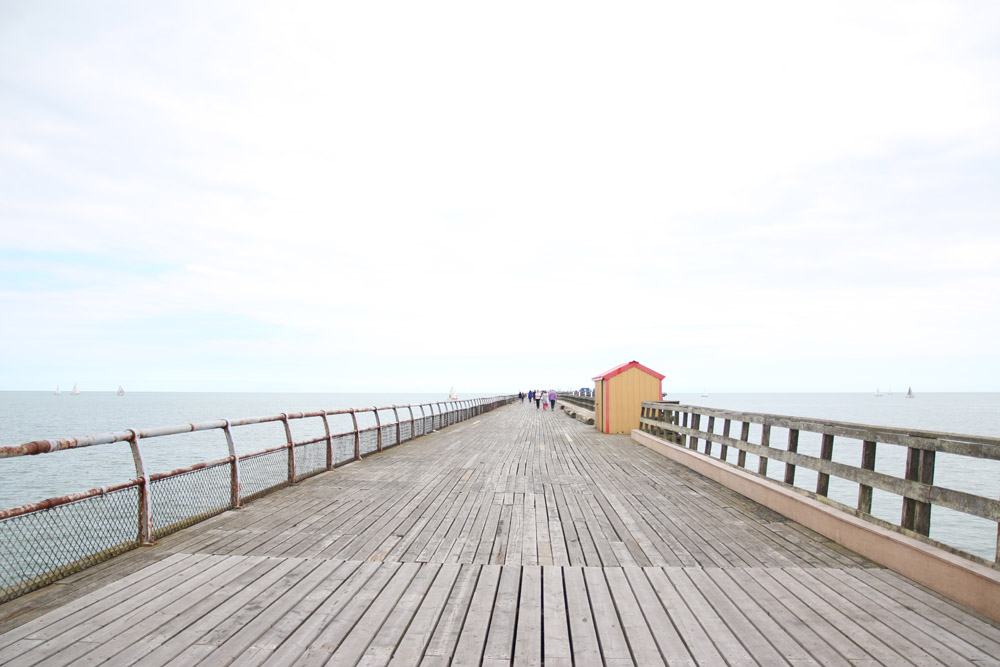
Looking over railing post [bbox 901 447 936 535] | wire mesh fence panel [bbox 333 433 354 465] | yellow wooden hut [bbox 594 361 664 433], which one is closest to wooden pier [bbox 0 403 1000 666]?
railing post [bbox 901 447 936 535]

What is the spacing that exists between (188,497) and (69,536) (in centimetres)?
130

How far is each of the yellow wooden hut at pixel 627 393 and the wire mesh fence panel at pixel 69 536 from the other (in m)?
14.4

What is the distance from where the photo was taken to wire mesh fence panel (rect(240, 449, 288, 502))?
23.2 ft

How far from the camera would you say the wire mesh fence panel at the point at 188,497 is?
5.43 metres

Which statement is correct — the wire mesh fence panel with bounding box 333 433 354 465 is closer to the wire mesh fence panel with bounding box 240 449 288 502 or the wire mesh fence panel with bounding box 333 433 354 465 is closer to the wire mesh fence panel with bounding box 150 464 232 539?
the wire mesh fence panel with bounding box 240 449 288 502

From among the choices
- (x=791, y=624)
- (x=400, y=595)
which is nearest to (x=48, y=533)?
(x=400, y=595)

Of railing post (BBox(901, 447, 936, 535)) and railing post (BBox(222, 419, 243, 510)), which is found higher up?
railing post (BBox(901, 447, 936, 535))

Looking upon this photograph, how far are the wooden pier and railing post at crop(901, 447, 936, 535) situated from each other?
0.49 meters

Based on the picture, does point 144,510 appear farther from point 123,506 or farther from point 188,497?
point 188,497

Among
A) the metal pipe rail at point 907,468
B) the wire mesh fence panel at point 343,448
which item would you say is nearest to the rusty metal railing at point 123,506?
the wire mesh fence panel at point 343,448

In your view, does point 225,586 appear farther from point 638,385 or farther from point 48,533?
point 638,385

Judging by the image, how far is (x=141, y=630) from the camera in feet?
11.5

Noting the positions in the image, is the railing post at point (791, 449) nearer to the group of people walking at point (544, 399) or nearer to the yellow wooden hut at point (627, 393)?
the yellow wooden hut at point (627, 393)

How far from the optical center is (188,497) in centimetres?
592
